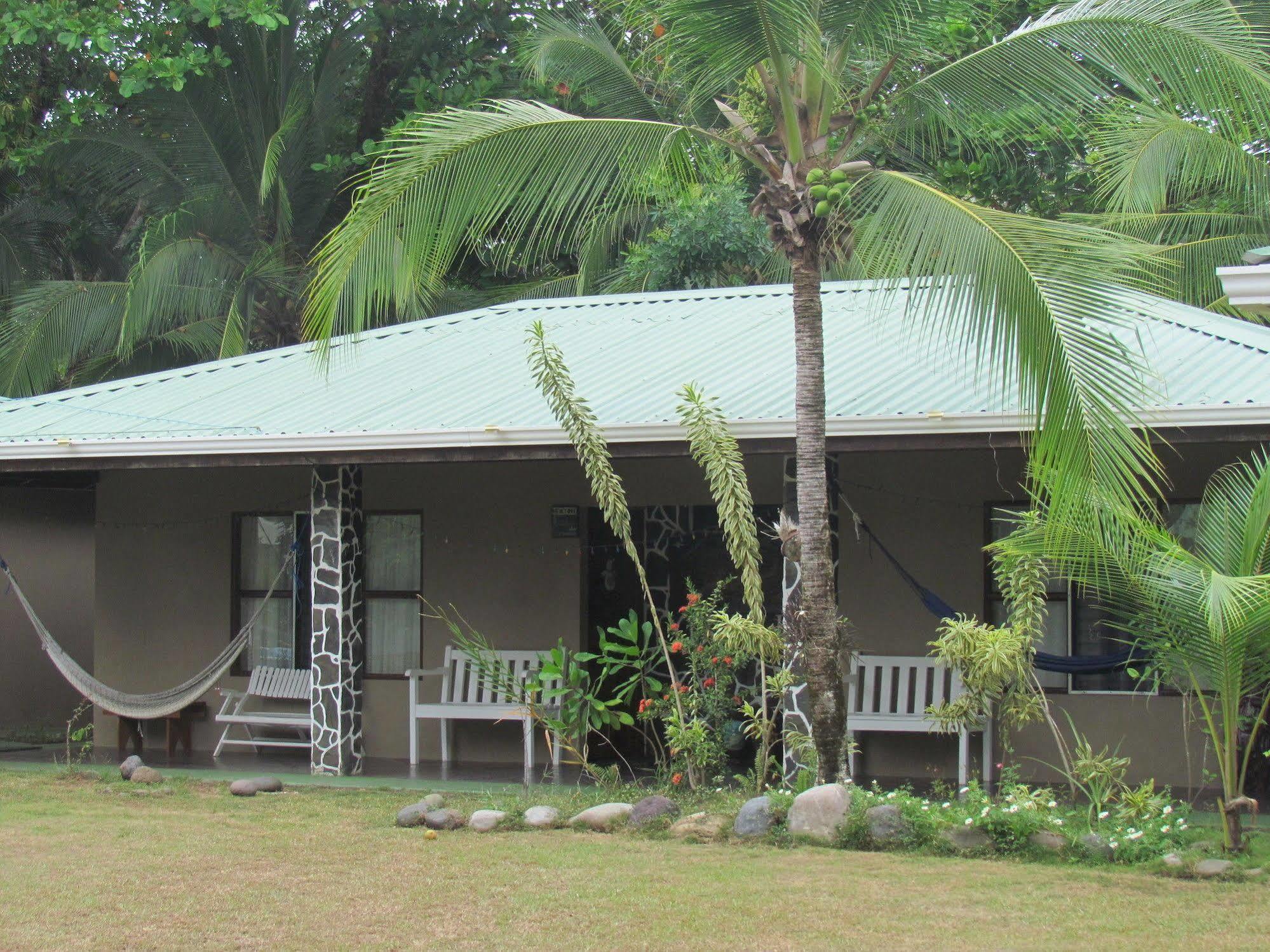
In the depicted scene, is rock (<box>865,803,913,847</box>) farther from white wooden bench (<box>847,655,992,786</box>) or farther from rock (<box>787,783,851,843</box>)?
white wooden bench (<box>847,655,992,786</box>)

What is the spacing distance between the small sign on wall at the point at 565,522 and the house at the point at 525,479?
2 centimetres

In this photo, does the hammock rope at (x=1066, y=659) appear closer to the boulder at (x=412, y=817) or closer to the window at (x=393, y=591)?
the boulder at (x=412, y=817)

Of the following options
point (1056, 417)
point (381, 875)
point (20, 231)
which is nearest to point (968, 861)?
point (1056, 417)

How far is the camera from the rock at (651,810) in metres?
7.98

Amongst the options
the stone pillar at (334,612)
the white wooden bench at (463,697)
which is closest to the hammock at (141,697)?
the stone pillar at (334,612)

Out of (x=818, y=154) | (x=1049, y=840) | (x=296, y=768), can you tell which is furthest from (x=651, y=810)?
(x=296, y=768)

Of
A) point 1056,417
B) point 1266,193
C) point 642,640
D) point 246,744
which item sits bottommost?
point 246,744

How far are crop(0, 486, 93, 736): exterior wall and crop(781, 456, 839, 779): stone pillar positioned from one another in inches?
328

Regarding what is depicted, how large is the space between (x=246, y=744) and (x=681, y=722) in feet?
16.6

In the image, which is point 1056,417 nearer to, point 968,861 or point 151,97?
point 968,861

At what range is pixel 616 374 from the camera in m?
10.6

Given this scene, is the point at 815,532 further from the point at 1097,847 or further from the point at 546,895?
the point at 546,895

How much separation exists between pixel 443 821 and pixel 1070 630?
452 centimetres

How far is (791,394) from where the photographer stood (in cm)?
939
